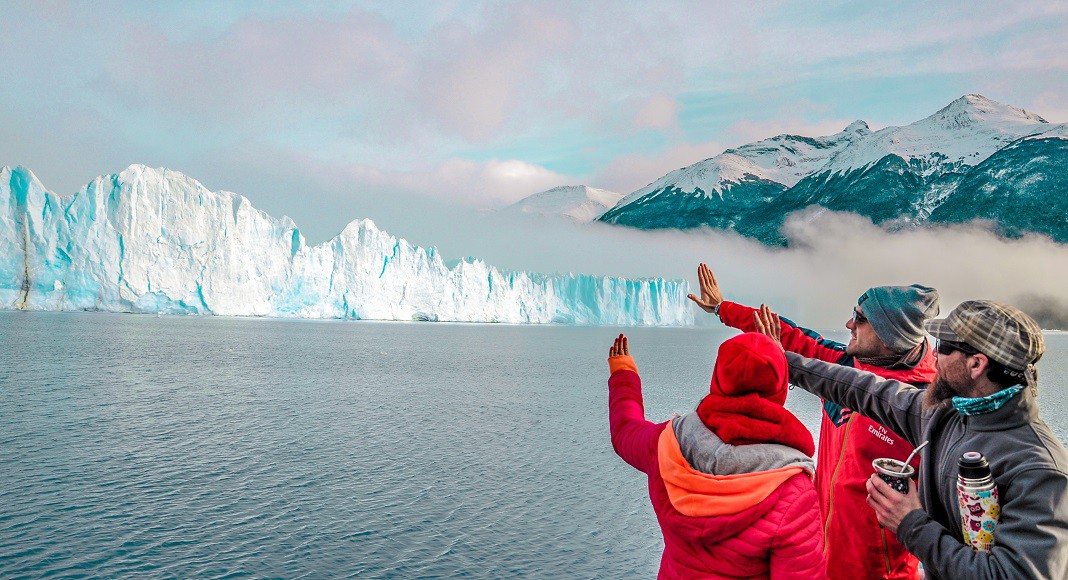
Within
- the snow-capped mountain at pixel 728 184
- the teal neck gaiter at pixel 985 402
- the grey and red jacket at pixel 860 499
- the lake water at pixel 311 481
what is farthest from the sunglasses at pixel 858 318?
the snow-capped mountain at pixel 728 184

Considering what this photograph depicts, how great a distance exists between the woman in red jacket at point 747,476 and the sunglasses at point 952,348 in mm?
494

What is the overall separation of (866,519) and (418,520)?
8478 millimetres

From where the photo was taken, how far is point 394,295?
99.5 metres

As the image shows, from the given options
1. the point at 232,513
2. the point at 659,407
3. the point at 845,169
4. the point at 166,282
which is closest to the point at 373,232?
the point at 166,282

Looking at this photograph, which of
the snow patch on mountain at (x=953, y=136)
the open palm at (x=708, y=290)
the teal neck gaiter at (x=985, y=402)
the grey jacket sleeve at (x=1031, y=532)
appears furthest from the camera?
the snow patch on mountain at (x=953, y=136)

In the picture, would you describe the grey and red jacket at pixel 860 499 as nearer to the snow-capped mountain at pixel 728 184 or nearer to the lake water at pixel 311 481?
the lake water at pixel 311 481

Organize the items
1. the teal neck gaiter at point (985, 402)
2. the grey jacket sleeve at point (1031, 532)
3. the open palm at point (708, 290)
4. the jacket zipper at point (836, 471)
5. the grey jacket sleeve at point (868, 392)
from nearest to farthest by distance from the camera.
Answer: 1. the grey jacket sleeve at point (1031, 532)
2. the teal neck gaiter at point (985, 402)
3. the grey jacket sleeve at point (868, 392)
4. the jacket zipper at point (836, 471)
5. the open palm at point (708, 290)

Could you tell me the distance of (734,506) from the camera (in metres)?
1.79

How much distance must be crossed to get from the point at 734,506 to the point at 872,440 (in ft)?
4.61

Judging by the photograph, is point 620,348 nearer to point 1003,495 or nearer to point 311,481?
point 1003,495

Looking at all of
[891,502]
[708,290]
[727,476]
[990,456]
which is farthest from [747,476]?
[708,290]

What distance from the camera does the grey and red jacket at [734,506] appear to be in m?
1.77

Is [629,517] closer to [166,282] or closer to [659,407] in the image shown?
[659,407]

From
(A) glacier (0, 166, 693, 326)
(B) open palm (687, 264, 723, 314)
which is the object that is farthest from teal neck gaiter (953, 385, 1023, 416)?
(A) glacier (0, 166, 693, 326)
